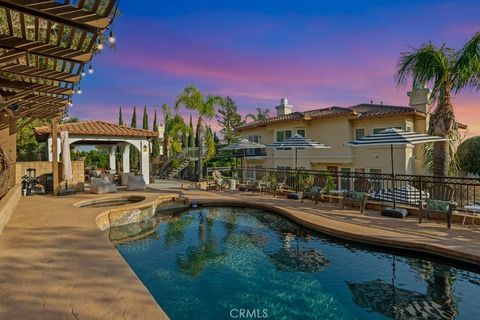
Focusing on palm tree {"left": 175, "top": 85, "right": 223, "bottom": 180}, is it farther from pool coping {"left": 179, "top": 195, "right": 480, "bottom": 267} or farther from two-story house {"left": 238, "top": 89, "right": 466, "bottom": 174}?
pool coping {"left": 179, "top": 195, "right": 480, "bottom": 267}

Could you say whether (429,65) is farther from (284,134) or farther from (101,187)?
(284,134)

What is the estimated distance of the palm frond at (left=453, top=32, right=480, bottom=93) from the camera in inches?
Result: 416

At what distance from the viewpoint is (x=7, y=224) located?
7457 mm

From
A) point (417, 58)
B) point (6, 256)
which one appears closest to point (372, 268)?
point (6, 256)

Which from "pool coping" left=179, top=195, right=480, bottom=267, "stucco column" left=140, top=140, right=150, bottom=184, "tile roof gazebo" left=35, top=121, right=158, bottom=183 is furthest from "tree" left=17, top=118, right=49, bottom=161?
"pool coping" left=179, top=195, right=480, bottom=267

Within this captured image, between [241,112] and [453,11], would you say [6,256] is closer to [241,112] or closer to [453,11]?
[453,11]

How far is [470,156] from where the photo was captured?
22781mm

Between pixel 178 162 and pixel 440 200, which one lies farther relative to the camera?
pixel 178 162

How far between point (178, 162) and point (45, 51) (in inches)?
977

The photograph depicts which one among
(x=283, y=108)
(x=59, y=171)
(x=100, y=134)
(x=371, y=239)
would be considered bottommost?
(x=371, y=239)

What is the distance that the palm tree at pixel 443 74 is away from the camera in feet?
35.2

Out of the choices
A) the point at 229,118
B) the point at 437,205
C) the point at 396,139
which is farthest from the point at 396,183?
the point at 229,118

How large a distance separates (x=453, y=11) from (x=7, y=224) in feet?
56.4

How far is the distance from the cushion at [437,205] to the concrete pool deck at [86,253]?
0.43m
